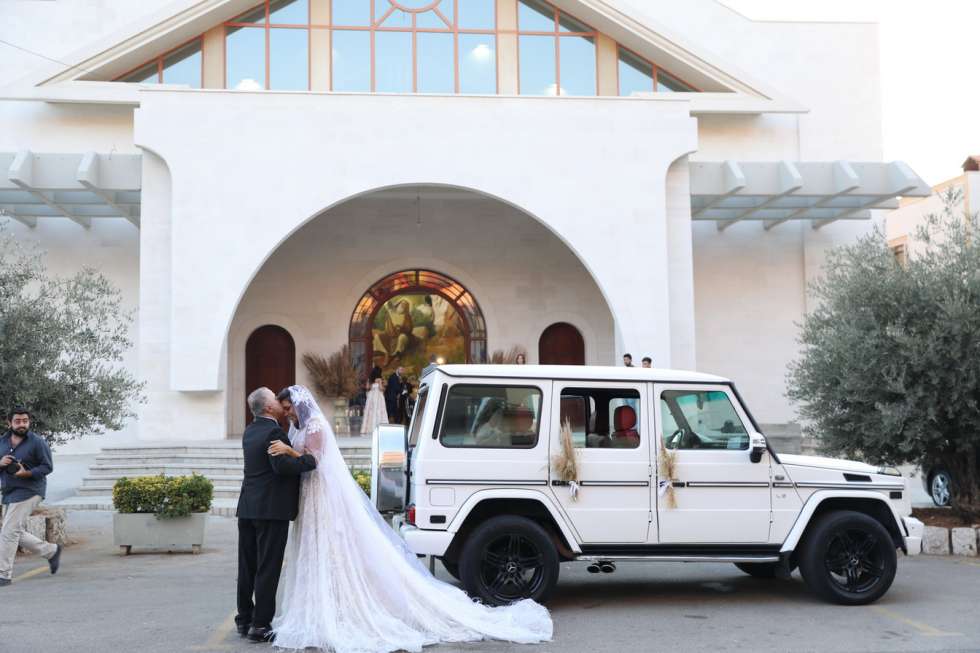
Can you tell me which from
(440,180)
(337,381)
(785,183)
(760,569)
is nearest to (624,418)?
(760,569)

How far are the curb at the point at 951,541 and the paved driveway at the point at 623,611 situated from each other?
30 centimetres

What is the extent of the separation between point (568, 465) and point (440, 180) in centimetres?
1216

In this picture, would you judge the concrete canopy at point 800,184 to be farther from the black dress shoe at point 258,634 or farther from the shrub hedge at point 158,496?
the black dress shoe at point 258,634

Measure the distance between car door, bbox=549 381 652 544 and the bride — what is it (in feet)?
2.97

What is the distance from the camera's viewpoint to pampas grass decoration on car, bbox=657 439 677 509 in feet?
24.5

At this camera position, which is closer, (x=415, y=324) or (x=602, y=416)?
(x=602, y=416)

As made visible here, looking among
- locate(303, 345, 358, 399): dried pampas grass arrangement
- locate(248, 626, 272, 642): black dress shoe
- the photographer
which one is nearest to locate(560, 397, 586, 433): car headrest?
locate(248, 626, 272, 642): black dress shoe

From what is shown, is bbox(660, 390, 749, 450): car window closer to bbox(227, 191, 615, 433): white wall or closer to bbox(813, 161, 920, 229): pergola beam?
bbox(813, 161, 920, 229): pergola beam

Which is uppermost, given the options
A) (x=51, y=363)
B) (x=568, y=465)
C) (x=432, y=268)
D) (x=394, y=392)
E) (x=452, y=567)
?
(x=432, y=268)

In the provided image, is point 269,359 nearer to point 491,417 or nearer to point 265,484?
point 491,417

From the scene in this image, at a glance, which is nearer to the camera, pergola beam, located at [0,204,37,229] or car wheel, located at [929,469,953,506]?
car wheel, located at [929,469,953,506]

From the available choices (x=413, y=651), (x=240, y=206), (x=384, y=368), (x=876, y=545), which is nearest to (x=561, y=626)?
(x=413, y=651)

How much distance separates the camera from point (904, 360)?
1057 centimetres

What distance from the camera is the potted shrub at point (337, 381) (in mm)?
21312
